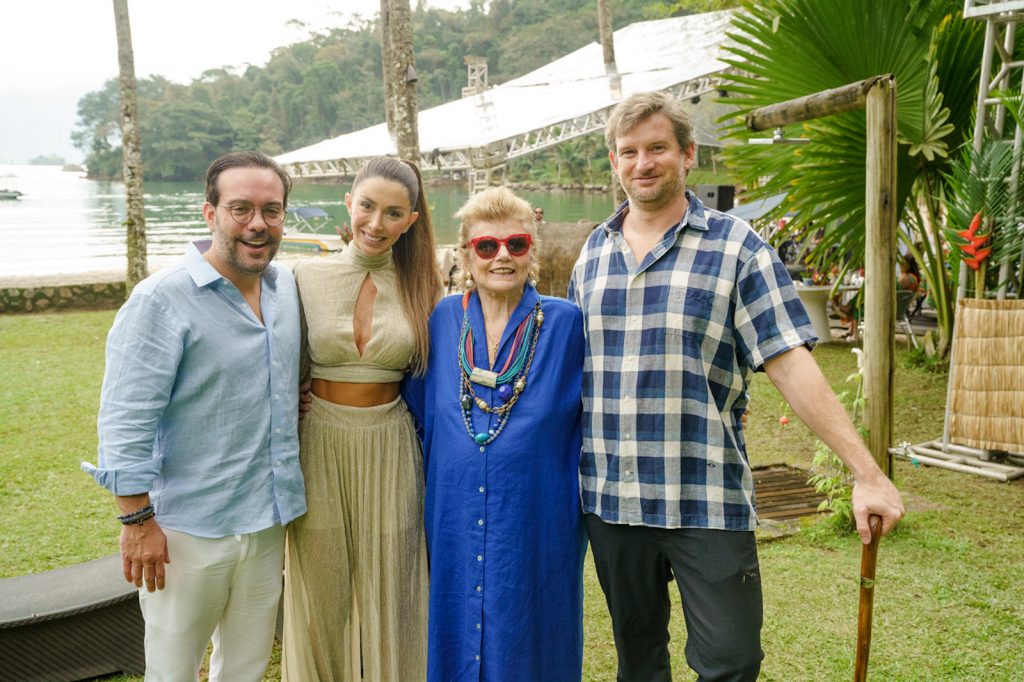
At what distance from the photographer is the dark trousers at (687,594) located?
7.51ft

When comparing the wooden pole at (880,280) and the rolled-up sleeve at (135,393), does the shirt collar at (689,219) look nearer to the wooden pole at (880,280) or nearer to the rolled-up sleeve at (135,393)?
the rolled-up sleeve at (135,393)

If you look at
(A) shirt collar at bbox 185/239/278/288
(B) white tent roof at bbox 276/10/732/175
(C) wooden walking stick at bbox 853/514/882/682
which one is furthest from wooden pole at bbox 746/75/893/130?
(B) white tent roof at bbox 276/10/732/175

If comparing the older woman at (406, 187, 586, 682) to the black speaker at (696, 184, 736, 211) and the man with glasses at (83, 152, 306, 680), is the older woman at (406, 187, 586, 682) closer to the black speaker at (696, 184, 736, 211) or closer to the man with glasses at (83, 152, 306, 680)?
the man with glasses at (83, 152, 306, 680)

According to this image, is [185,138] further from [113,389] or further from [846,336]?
[113,389]

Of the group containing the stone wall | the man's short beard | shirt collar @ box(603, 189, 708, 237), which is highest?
the man's short beard

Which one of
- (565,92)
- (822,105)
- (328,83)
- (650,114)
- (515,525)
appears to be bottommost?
(515,525)

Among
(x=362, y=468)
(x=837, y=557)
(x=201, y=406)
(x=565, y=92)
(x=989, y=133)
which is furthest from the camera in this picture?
(x=565, y=92)

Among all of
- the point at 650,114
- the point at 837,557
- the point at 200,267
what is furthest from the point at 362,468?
the point at 837,557

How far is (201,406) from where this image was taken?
2303 mm

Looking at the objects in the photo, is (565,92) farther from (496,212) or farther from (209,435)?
(209,435)

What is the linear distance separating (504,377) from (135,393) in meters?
1.00

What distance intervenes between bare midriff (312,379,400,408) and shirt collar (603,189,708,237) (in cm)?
86

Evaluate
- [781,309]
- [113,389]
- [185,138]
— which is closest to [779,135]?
[781,309]

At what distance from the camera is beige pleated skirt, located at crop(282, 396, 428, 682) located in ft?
8.61
